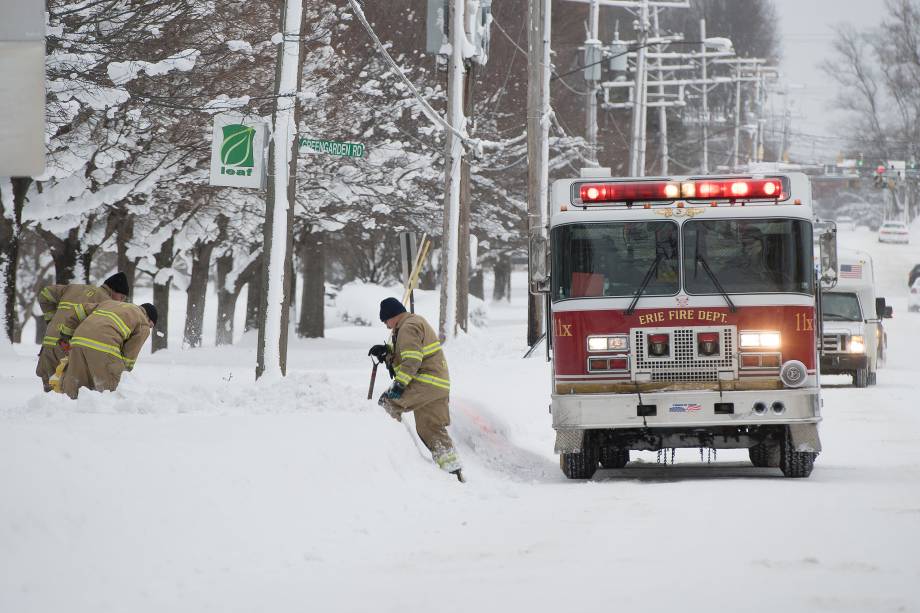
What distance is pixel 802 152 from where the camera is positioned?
151 metres

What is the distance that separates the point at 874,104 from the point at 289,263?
88.9 m

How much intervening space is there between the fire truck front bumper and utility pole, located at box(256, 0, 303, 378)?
18.0 feet

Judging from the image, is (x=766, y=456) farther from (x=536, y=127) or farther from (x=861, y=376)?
(x=536, y=127)

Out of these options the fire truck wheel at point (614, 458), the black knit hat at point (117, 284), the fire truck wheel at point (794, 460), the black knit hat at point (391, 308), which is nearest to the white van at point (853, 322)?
the fire truck wheel at point (614, 458)

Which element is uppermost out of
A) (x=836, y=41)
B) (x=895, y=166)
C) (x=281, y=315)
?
(x=836, y=41)

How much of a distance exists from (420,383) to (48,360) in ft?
13.6

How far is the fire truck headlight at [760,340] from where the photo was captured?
12.6 meters

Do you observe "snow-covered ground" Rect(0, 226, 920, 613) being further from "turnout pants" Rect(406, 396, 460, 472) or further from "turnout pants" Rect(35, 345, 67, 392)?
"turnout pants" Rect(35, 345, 67, 392)

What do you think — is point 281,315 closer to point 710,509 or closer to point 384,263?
point 710,509

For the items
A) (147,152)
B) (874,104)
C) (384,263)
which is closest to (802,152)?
(874,104)

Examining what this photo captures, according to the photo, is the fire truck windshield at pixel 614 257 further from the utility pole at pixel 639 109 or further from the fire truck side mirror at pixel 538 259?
the utility pole at pixel 639 109

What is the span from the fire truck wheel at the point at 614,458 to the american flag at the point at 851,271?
14068 mm

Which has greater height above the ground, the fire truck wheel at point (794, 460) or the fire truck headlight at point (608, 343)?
the fire truck headlight at point (608, 343)

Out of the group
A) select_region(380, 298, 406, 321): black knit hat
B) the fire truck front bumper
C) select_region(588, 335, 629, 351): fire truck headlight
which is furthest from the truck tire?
select_region(380, 298, 406, 321): black knit hat
